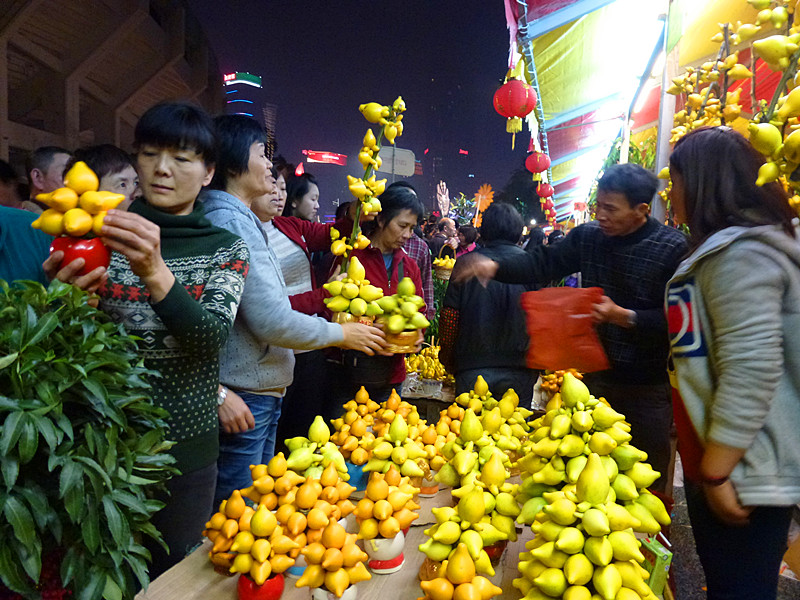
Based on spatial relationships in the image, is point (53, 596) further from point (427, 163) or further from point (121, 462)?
point (427, 163)

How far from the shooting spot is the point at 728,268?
3.88ft

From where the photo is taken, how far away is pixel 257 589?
1037mm

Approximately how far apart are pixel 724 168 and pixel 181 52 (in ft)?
33.2

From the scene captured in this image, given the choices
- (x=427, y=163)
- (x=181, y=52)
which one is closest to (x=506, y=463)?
(x=181, y=52)

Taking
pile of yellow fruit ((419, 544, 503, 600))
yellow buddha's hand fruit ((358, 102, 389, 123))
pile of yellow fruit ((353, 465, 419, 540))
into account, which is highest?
yellow buddha's hand fruit ((358, 102, 389, 123))

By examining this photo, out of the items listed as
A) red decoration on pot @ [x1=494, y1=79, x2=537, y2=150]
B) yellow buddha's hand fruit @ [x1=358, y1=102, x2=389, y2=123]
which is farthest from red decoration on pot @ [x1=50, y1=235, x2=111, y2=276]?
red decoration on pot @ [x1=494, y1=79, x2=537, y2=150]

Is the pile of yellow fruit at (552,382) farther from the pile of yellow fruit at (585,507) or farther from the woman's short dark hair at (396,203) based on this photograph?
the pile of yellow fruit at (585,507)

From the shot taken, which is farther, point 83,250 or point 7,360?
point 83,250

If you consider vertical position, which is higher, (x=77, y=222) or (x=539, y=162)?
(x=539, y=162)

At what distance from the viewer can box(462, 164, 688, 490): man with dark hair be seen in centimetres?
202

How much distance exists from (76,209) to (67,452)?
45cm

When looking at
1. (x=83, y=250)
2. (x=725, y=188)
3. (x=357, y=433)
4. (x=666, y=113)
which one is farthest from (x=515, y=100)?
(x=83, y=250)

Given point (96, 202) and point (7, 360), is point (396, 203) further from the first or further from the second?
point (7, 360)

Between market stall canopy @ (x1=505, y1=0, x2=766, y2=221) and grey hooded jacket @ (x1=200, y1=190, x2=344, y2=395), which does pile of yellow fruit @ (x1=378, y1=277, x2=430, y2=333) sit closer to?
Answer: grey hooded jacket @ (x1=200, y1=190, x2=344, y2=395)
